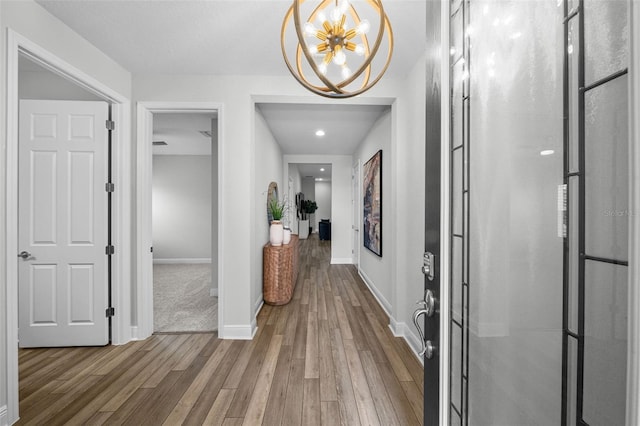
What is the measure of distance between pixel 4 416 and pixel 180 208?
17.2 feet

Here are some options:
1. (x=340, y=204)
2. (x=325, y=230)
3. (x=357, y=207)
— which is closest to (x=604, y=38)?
(x=357, y=207)

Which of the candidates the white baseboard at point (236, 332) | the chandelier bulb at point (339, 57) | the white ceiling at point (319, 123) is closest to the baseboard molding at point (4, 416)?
the white baseboard at point (236, 332)

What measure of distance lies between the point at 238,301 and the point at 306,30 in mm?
2414

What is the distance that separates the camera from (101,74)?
7.72 ft

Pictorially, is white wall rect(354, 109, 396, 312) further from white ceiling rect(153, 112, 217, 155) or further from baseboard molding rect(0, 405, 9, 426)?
baseboard molding rect(0, 405, 9, 426)

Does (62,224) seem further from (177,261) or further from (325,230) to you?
(325,230)

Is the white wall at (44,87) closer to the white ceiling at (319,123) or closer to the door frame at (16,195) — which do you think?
the door frame at (16,195)

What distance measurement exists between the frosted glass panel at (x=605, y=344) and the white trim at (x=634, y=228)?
13mm

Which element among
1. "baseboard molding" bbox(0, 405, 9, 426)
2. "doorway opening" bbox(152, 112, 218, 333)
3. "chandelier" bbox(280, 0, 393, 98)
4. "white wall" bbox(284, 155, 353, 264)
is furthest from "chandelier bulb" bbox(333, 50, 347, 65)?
"doorway opening" bbox(152, 112, 218, 333)

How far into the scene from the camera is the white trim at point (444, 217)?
0.79 m

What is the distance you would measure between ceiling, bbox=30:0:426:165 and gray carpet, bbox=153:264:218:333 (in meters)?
2.71

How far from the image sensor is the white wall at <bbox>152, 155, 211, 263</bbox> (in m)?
6.38

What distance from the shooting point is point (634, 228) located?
1.19 feet

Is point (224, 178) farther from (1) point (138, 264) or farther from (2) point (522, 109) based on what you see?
(2) point (522, 109)
